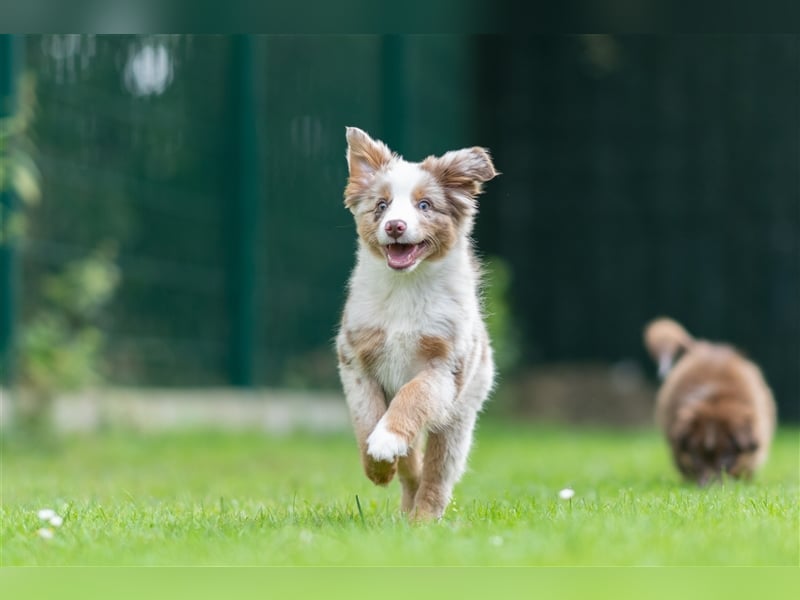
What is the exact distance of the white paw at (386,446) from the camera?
164 inches

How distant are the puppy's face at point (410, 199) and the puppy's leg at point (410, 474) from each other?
0.78 metres

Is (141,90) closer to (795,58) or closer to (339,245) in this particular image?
(339,245)

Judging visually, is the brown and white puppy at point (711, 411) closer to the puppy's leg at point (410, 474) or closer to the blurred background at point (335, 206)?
the puppy's leg at point (410, 474)

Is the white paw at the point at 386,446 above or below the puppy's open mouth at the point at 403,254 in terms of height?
below

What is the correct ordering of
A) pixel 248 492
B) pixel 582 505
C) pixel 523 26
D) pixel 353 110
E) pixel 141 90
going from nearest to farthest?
pixel 523 26 < pixel 582 505 < pixel 248 492 < pixel 141 90 < pixel 353 110

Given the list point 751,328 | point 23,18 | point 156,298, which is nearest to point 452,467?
point 23,18

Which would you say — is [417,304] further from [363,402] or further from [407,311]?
[363,402]

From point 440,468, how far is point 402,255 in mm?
794

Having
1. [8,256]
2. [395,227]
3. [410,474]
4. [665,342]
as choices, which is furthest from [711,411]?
[8,256]

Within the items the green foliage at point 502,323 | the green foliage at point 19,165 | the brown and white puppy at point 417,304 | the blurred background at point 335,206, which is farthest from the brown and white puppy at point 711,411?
the green foliage at point 502,323

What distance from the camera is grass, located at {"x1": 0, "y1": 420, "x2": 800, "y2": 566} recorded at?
3.53 metres

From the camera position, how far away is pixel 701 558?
3.43m

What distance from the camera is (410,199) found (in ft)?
15.0

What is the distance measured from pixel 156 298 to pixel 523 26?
6.70 metres
